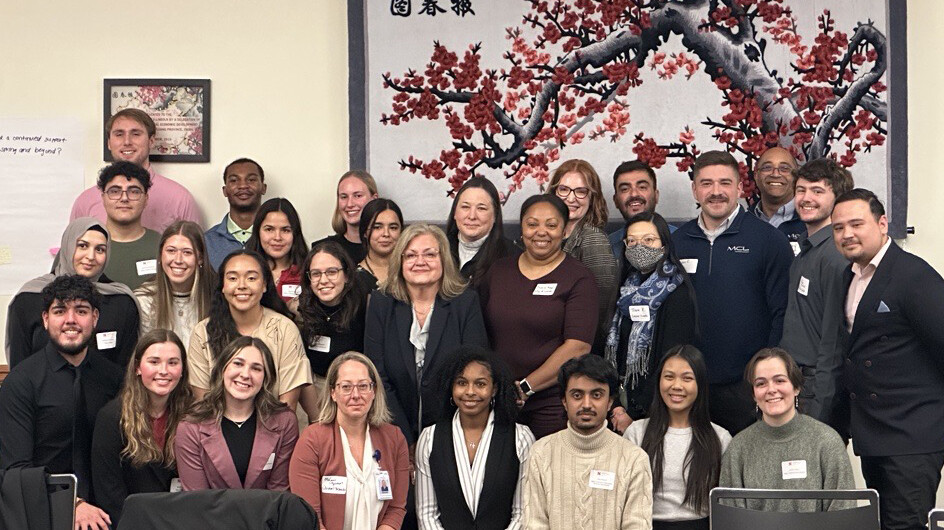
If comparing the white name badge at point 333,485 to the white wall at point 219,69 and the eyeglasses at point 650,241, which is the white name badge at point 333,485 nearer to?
the eyeglasses at point 650,241

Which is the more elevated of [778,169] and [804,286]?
[778,169]

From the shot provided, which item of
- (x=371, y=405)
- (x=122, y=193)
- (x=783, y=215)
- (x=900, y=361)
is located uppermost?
(x=122, y=193)

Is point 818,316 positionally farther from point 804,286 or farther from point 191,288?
point 191,288

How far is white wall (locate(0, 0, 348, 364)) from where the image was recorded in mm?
5199

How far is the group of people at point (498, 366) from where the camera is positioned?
3.57 metres

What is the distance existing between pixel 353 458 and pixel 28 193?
246 centimetres

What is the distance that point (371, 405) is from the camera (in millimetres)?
3727

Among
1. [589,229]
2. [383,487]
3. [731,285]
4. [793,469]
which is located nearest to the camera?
[793,469]

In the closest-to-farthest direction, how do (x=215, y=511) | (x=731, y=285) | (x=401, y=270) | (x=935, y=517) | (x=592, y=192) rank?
(x=935, y=517), (x=215, y=511), (x=401, y=270), (x=731, y=285), (x=592, y=192)

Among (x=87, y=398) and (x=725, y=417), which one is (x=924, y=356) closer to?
(x=725, y=417)

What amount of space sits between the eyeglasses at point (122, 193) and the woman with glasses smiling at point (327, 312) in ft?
2.95

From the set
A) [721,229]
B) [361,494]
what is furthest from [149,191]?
[721,229]

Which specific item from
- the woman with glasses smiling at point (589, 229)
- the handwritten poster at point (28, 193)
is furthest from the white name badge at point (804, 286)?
the handwritten poster at point (28, 193)

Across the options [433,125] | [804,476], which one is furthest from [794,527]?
[433,125]
